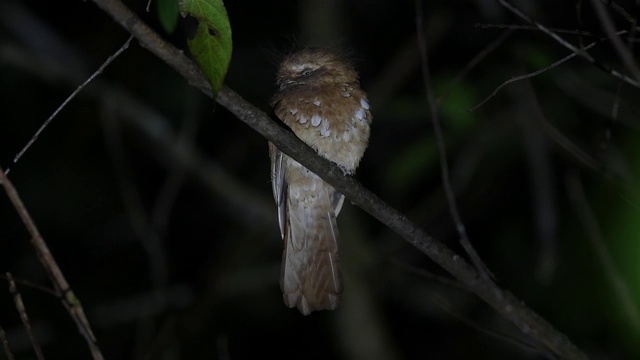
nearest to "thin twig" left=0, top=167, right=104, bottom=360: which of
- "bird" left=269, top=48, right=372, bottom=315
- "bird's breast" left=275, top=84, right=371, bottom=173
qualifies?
"bird" left=269, top=48, right=372, bottom=315

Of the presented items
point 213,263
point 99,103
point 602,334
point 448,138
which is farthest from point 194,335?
point 602,334

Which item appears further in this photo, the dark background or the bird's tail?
the dark background

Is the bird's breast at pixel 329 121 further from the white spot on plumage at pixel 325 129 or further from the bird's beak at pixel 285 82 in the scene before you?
the bird's beak at pixel 285 82

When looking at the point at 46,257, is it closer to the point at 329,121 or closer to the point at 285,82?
the point at 329,121

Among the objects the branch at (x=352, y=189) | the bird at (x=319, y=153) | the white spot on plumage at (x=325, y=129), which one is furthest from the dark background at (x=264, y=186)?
the branch at (x=352, y=189)

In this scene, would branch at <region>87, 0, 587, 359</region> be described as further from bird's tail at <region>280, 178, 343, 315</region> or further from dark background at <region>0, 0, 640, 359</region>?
dark background at <region>0, 0, 640, 359</region>

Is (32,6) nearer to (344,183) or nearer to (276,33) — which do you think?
(276,33)
